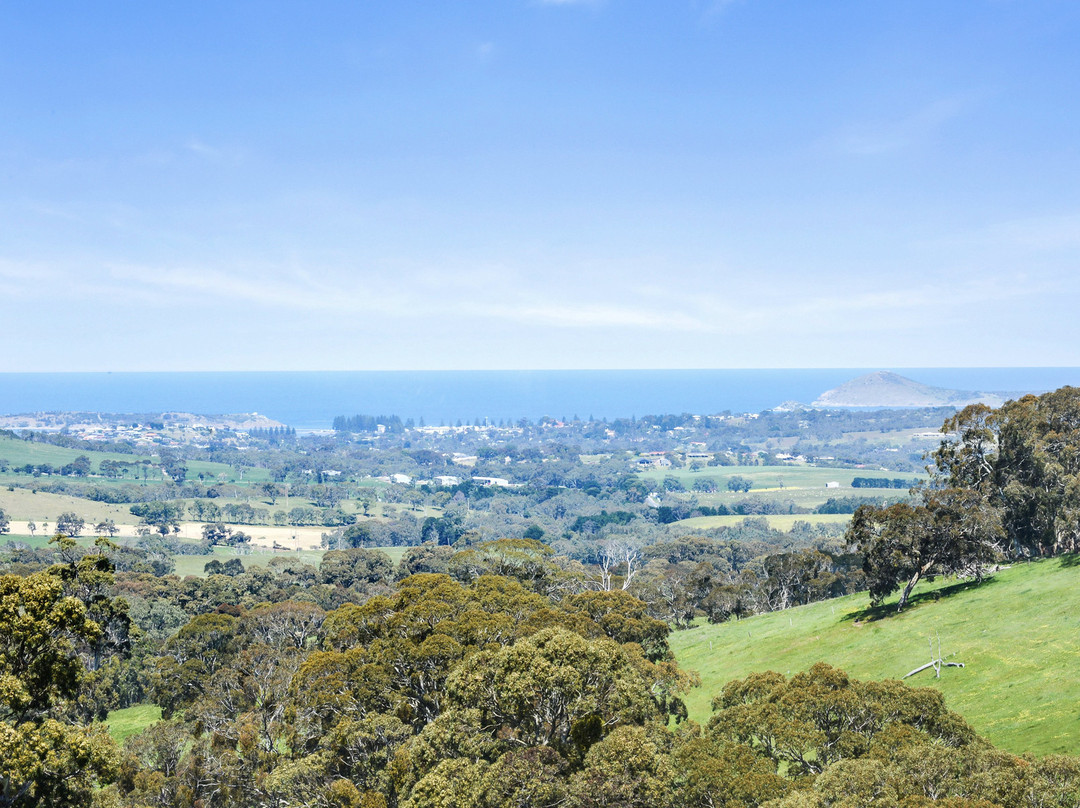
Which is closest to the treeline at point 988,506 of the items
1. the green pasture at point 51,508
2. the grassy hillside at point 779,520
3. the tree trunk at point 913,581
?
the tree trunk at point 913,581

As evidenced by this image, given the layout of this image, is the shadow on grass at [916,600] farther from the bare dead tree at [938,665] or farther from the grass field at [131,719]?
the grass field at [131,719]

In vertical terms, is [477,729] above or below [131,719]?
above

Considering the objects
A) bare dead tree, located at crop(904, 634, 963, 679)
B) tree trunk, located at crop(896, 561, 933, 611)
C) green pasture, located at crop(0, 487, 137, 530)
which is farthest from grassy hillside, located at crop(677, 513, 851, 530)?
bare dead tree, located at crop(904, 634, 963, 679)

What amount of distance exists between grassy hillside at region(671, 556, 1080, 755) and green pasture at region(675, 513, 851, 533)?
11603cm

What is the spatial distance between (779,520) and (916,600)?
134 meters

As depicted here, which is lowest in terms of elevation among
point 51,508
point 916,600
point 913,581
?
point 51,508

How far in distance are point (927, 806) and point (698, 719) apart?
774 inches

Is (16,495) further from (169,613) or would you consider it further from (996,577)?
(996,577)

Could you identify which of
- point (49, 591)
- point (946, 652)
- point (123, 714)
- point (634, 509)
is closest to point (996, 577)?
point (946, 652)

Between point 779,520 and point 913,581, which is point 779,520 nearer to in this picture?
point 779,520

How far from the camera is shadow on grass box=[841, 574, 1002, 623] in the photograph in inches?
1608

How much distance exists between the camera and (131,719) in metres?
48.0

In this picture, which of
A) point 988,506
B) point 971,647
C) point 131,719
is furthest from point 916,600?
point 131,719

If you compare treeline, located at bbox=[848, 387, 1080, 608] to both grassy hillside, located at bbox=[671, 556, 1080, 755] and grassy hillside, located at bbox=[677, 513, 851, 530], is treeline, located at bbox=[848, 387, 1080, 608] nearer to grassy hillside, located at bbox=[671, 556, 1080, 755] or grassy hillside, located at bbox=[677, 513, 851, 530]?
grassy hillside, located at bbox=[671, 556, 1080, 755]
